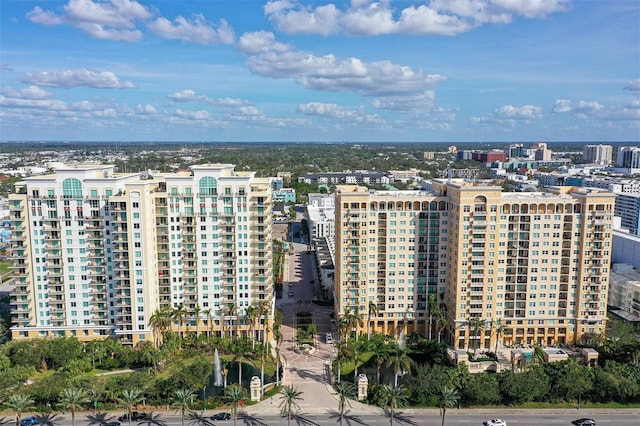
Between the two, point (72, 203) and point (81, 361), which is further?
point (72, 203)

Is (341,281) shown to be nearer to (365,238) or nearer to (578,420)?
(365,238)

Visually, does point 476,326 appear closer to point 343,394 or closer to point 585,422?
point 585,422

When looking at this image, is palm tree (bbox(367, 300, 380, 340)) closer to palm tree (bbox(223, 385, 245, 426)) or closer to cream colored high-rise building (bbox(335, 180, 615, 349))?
cream colored high-rise building (bbox(335, 180, 615, 349))

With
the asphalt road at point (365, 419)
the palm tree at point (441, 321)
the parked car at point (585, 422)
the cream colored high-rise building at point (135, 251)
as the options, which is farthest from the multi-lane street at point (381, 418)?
the cream colored high-rise building at point (135, 251)

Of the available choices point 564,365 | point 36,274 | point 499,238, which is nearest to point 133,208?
point 36,274

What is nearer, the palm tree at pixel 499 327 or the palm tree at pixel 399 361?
the palm tree at pixel 399 361

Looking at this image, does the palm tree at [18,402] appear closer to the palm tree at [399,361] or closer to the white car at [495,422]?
the palm tree at [399,361]

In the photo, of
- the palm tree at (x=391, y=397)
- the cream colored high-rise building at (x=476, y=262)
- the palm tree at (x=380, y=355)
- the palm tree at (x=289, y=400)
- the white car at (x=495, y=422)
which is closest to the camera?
the palm tree at (x=289, y=400)
